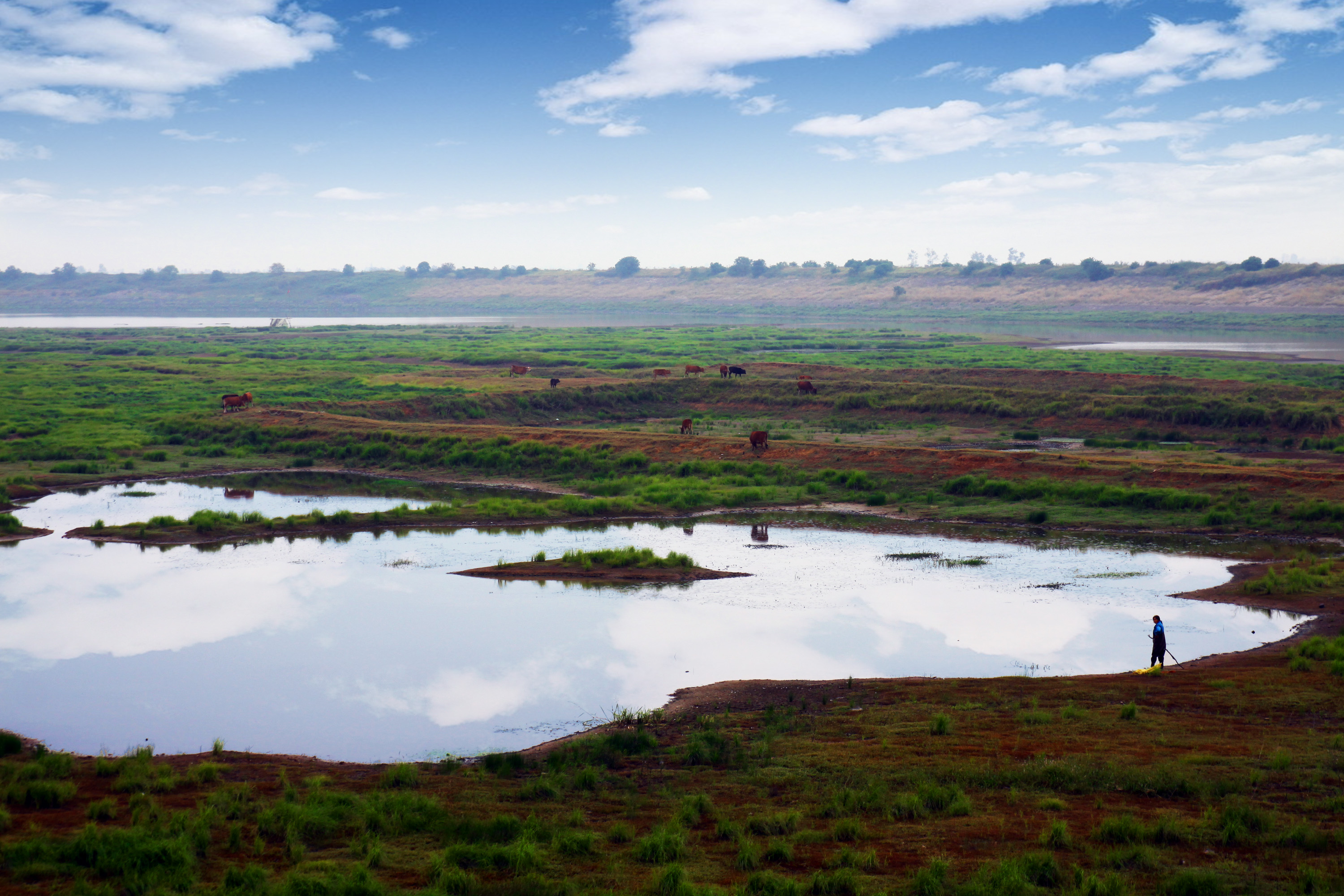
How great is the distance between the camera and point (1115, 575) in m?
26.2

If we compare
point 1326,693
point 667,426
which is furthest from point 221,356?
point 1326,693

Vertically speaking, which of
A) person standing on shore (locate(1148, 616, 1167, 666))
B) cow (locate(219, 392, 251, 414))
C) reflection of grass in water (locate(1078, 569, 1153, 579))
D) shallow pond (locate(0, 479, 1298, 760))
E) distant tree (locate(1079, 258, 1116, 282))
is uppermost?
distant tree (locate(1079, 258, 1116, 282))

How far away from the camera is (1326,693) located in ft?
52.6

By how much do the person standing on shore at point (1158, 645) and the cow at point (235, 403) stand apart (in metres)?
45.6

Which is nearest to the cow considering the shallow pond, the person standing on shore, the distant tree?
the shallow pond

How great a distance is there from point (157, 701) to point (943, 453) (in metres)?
28.7

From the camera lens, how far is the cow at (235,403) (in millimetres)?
53375

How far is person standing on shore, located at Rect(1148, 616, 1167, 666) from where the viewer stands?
18.2 m

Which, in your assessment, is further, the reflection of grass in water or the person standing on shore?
the reflection of grass in water

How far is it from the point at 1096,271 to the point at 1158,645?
18643 centimetres

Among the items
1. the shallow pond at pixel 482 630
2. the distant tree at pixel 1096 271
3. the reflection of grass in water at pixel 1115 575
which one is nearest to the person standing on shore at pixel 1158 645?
the shallow pond at pixel 482 630

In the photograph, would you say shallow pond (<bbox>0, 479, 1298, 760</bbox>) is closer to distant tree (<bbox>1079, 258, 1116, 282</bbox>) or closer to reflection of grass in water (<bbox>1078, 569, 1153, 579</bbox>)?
reflection of grass in water (<bbox>1078, 569, 1153, 579</bbox>)

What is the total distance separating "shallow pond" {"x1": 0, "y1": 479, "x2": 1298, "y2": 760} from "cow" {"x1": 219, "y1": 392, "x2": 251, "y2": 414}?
24.6m

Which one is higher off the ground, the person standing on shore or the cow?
the cow
